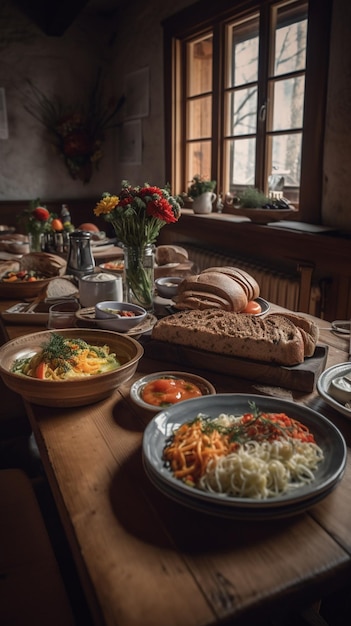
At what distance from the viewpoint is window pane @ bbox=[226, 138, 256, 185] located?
3.68 metres

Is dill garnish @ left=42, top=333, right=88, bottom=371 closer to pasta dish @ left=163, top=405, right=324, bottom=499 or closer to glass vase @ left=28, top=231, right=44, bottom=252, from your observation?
pasta dish @ left=163, top=405, right=324, bottom=499

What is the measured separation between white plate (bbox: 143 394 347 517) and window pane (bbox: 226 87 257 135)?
10.1 feet

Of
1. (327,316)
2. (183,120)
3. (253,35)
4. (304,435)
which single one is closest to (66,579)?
(304,435)

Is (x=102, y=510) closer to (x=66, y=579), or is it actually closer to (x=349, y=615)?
(x=66, y=579)

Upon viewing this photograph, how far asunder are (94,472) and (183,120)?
4050 mm

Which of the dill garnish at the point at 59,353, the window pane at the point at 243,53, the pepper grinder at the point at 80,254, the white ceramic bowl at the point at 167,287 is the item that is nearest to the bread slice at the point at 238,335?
the dill garnish at the point at 59,353

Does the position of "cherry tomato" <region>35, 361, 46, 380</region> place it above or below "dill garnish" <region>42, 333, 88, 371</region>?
below

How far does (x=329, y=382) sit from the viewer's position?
3.61 feet

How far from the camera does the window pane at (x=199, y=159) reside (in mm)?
4176

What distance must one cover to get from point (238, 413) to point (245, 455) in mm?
190

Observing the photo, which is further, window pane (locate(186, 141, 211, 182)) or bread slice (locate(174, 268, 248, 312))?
window pane (locate(186, 141, 211, 182))

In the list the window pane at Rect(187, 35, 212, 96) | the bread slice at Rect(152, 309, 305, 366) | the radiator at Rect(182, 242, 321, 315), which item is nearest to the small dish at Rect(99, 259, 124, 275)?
the radiator at Rect(182, 242, 321, 315)

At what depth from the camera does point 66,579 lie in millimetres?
1436

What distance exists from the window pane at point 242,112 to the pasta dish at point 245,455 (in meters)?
3.17
